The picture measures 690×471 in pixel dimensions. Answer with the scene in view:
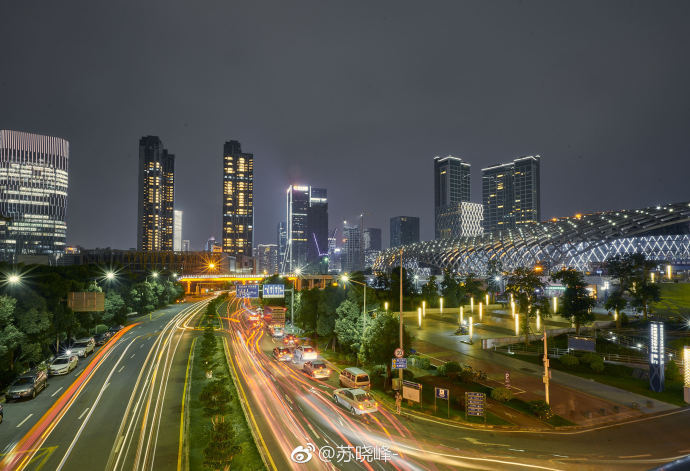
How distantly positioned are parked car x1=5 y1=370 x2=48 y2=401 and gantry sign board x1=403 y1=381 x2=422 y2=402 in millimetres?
22808

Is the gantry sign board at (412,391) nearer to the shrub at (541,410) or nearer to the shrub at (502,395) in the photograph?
the shrub at (502,395)

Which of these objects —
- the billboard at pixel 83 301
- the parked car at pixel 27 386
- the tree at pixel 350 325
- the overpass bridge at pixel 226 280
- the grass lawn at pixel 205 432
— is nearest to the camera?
the grass lawn at pixel 205 432

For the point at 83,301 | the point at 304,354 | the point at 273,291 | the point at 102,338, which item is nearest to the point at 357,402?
the point at 304,354

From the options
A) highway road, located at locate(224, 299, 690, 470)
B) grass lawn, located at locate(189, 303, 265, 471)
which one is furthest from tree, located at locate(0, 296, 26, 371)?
highway road, located at locate(224, 299, 690, 470)

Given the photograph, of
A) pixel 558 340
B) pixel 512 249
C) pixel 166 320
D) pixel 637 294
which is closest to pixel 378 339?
pixel 558 340

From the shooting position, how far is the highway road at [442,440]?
1506cm

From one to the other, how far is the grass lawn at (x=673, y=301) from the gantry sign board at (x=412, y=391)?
46169 mm

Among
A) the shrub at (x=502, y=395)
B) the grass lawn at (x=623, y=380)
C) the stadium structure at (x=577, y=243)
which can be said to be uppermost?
the stadium structure at (x=577, y=243)

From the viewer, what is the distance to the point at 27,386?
2270cm

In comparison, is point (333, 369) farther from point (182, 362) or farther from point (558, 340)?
point (558, 340)

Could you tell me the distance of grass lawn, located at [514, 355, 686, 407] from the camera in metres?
24.2

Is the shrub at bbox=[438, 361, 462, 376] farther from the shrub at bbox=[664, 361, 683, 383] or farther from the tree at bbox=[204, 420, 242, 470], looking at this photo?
the tree at bbox=[204, 420, 242, 470]

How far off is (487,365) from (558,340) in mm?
14695

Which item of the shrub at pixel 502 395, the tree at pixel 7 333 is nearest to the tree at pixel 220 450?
the shrub at pixel 502 395
